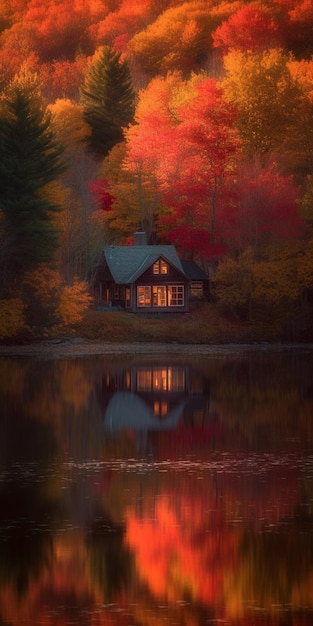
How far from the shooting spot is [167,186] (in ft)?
290

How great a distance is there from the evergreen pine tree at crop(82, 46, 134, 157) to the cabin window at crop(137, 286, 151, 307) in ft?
81.1

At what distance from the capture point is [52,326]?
73938 millimetres

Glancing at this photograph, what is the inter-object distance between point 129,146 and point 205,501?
65.5 meters

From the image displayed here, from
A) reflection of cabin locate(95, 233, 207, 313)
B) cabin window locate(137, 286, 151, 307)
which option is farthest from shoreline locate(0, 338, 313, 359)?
cabin window locate(137, 286, 151, 307)

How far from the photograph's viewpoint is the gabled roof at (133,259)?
84.2 m

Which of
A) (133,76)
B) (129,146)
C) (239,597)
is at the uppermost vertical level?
(133,76)

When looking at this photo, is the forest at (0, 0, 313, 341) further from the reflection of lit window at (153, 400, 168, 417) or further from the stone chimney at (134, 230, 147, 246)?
the reflection of lit window at (153, 400, 168, 417)

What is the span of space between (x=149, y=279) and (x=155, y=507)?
184ft

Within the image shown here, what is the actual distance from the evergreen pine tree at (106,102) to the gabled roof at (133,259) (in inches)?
860

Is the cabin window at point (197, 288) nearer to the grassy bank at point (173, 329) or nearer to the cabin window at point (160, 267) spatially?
the cabin window at point (160, 267)

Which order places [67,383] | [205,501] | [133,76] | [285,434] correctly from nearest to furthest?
1. [205,501]
2. [285,434]
3. [67,383]
4. [133,76]

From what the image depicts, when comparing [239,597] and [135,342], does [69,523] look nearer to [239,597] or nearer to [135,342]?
[239,597]

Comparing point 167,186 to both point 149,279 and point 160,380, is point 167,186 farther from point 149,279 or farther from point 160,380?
→ point 160,380

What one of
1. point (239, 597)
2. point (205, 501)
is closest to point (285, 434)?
point (205, 501)
